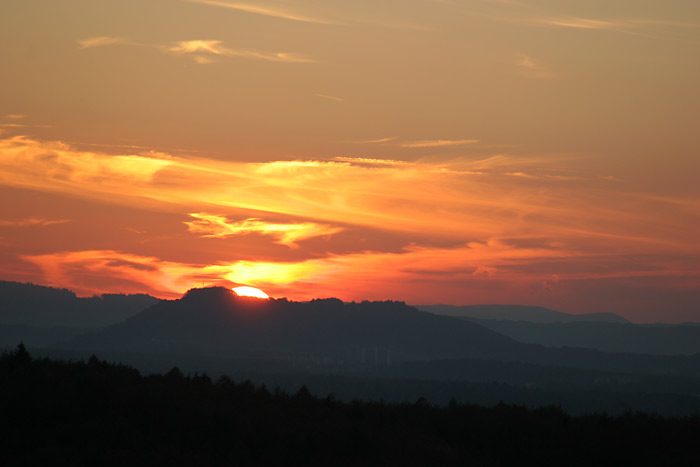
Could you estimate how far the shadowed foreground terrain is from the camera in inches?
1188

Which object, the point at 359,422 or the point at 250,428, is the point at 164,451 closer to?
the point at 250,428

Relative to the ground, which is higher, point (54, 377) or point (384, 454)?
point (54, 377)

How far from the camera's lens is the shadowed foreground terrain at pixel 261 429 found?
30.2m

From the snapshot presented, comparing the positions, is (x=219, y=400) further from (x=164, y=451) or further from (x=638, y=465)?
(x=638, y=465)

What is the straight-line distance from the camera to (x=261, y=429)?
33.2 meters

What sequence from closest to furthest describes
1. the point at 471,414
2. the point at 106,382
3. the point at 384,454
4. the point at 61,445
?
the point at 61,445 < the point at 384,454 < the point at 106,382 < the point at 471,414

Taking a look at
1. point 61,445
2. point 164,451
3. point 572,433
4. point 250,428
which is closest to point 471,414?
point 572,433

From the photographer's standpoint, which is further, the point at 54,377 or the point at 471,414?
the point at 471,414

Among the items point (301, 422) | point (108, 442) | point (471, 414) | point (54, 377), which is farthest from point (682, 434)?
point (54, 377)

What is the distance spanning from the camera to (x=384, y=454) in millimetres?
32750

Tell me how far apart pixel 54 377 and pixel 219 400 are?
733cm

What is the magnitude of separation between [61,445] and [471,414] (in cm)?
1902

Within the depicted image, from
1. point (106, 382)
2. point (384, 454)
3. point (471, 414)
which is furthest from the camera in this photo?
point (471, 414)

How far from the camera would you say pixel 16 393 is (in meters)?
33.2
